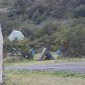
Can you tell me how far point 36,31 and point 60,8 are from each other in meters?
25.1

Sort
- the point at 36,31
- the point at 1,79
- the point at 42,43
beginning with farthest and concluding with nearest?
the point at 36,31
the point at 42,43
the point at 1,79

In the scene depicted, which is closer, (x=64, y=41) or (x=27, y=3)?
(x=64, y=41)

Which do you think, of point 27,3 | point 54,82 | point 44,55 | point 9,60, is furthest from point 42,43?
point 27,3

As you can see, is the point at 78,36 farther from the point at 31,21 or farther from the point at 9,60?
the point at 31,21

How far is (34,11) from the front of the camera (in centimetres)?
8025

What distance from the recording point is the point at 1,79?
38.7 ft

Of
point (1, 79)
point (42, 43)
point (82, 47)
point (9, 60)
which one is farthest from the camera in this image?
point (42, 43)

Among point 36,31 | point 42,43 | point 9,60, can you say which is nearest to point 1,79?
point 9,60

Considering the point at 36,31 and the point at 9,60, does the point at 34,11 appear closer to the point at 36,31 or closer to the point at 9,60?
the point at 36,31

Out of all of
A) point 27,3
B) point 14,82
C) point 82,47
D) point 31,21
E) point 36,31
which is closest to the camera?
point 14,82

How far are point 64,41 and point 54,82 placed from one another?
24364 mm

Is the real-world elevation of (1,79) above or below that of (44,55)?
above

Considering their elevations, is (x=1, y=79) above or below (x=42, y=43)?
above

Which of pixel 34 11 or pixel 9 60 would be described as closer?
pixel 9 60
